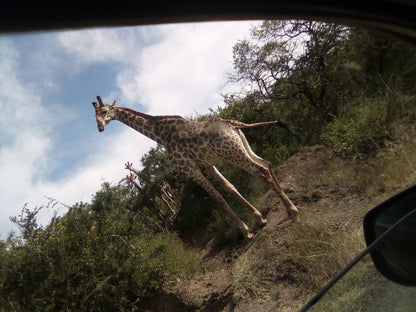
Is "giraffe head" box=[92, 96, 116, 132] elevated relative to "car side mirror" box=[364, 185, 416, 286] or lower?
elevated

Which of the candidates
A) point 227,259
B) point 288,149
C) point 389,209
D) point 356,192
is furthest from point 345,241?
point 288,149

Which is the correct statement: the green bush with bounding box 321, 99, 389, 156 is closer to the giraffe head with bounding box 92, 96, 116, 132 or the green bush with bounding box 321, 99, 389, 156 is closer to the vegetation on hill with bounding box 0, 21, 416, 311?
the vegetation on hill with bounding box 0, 21, 416, 311

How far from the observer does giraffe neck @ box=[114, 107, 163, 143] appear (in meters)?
8.78

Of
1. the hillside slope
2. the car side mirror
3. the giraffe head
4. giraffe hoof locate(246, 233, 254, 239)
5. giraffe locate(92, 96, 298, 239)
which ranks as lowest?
the hillside slope

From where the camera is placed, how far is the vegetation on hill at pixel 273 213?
5.89 metres

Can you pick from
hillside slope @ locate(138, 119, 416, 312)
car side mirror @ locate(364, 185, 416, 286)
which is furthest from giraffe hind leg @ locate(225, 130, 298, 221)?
car side mirror @ locate(364, 185, 416, 286)

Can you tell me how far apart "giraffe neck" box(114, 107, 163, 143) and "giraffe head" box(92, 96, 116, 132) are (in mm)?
160

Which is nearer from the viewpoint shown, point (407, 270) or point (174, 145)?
point (407, 270)

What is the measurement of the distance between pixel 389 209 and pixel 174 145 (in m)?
6.30

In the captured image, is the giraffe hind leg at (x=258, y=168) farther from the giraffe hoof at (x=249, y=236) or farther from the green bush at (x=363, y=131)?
the green bush at (x=363, y=131)

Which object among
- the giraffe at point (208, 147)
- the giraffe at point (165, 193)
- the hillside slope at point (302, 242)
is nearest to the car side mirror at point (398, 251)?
the hillside slope at point (302, 242)

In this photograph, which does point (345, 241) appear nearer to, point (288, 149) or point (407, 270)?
point (407, 270)

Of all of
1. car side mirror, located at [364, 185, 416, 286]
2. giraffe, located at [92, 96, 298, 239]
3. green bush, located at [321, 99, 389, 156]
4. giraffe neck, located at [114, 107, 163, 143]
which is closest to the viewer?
car side mirror, located at [364, 185, 416, 286]

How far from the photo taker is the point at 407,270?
1.57 metres
